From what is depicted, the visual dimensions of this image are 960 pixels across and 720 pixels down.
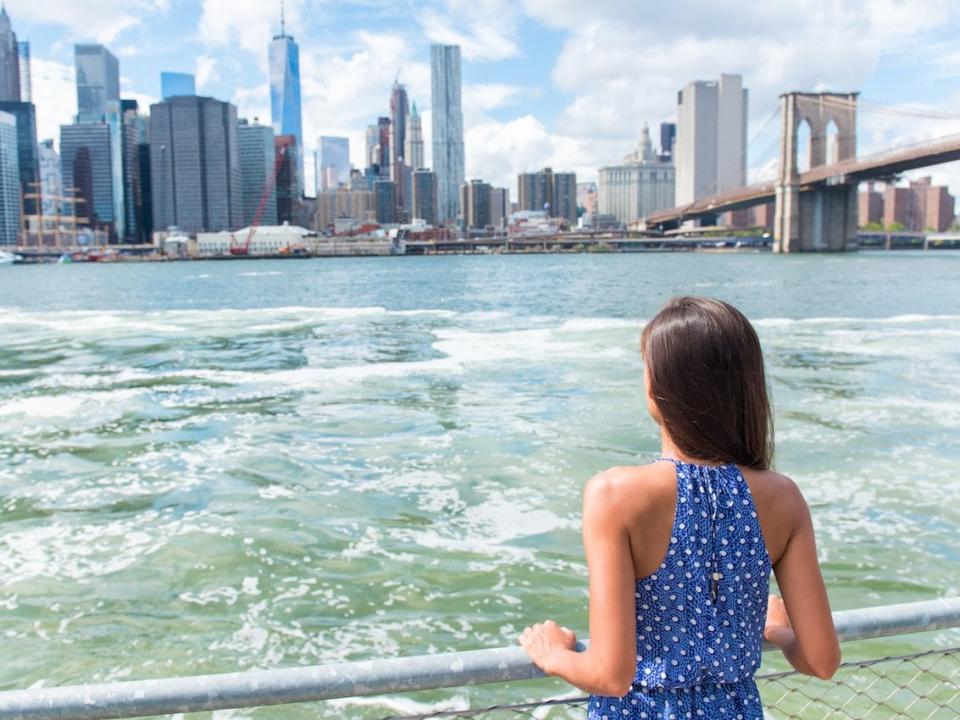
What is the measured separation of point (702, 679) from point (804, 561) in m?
0.24

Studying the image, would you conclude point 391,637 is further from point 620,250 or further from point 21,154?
point 21,154

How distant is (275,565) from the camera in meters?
5.58

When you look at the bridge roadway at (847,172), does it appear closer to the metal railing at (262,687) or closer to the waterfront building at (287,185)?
the metal railing at (262,687)

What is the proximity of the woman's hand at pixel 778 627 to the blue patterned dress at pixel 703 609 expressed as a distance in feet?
0.43

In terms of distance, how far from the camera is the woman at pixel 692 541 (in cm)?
129

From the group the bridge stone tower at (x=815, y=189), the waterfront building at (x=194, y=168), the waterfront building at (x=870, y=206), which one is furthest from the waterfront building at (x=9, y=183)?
the waterfront building at (x=870, y=206)

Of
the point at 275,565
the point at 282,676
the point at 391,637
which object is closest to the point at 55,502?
the point at 275,565

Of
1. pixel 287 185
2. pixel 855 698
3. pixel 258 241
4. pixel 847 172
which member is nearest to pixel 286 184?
pixel 287 185

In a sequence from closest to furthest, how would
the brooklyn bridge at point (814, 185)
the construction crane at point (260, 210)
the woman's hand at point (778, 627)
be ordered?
the woman's hand at point (778, 627) < the brooklyn bridge at point (814, 185) < the construction crane at point (260, 210)

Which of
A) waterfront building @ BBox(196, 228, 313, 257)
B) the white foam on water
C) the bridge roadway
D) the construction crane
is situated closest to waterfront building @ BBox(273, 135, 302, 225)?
the construction crane

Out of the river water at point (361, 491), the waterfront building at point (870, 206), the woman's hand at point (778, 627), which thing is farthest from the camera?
the waterfront building at point (870, 206)

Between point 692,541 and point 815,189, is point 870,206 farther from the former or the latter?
point 692,541

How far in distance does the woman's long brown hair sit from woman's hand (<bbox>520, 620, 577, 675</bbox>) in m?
0.35

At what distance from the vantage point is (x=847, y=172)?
67938 millimetres
